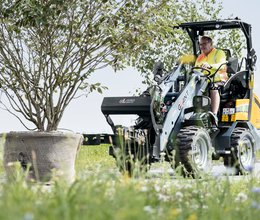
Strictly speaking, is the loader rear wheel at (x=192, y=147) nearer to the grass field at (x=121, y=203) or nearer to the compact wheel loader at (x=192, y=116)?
the compact wheel loader at (x=192, y=116)

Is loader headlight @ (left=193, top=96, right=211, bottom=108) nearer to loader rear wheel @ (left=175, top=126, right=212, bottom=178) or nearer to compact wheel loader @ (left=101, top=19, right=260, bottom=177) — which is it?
compact wheel loader @ (left=101, top=19, right=260, bottom=177)

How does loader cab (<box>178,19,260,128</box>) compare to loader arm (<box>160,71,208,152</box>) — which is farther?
loader cab (<box>178,19,260,128</box>)

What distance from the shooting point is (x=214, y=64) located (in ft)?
38.5

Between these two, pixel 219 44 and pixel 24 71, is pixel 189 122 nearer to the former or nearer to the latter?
pixel 24 71

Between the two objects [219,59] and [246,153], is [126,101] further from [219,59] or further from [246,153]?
[246,153]

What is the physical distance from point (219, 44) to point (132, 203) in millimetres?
21018

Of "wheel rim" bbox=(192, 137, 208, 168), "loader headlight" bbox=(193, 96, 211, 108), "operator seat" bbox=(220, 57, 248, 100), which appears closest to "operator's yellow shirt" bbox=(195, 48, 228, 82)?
"operator seat" bbox=(220, 57, 248, 100)

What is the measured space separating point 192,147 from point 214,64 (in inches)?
71.2

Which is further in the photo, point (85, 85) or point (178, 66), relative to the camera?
point (85, 85)

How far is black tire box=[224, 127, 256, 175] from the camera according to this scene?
39.0 feet

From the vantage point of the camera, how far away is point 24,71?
41.7ft

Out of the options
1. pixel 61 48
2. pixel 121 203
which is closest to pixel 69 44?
pixel 61 48

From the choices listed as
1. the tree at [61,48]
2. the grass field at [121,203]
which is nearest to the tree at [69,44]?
the tree at [61,48]

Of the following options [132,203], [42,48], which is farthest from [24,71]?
[132,203]
